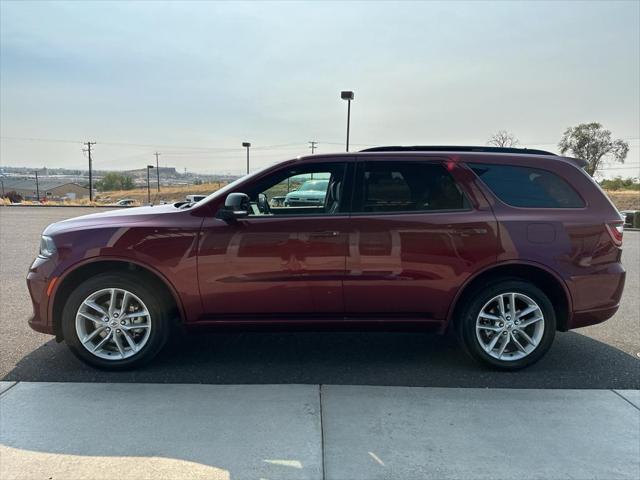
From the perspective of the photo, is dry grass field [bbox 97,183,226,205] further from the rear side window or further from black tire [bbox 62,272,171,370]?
the rear side window

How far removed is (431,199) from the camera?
12.6 feet

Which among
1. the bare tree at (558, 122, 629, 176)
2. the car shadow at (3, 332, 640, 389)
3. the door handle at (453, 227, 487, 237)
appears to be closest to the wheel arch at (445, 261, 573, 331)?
the door handle at (453, 227, 487, 237)

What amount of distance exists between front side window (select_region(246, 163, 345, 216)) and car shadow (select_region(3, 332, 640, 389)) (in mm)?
1159

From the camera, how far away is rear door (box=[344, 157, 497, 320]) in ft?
12.2

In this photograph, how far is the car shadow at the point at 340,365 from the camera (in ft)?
12.1

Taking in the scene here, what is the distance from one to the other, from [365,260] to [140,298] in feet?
6.03

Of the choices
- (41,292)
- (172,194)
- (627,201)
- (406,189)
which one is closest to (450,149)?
(406,189)

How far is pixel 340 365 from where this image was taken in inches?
156

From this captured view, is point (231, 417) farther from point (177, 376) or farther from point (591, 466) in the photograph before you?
point (591, 466)

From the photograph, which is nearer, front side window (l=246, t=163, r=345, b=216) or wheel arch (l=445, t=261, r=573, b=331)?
wheel arch (l=445, t=261, r=573, b=331)

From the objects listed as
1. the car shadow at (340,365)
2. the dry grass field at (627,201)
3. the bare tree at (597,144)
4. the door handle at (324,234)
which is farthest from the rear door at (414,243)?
the bare tree at (597,144)

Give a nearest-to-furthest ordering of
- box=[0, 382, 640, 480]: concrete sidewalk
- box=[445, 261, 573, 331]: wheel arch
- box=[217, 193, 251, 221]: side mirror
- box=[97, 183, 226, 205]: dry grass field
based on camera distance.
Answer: box=[0, 382, 640, 480]: concrete sidewalk → box=[217, 193, 251, 221]: side mirror → box=[445, 261, 573, 331]: wheel arch → box=[97, 183, 226, 205]: dry grass field

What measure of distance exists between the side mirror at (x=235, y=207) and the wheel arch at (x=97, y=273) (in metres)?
0.71

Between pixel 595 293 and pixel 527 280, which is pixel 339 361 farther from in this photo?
pixel 595 293
